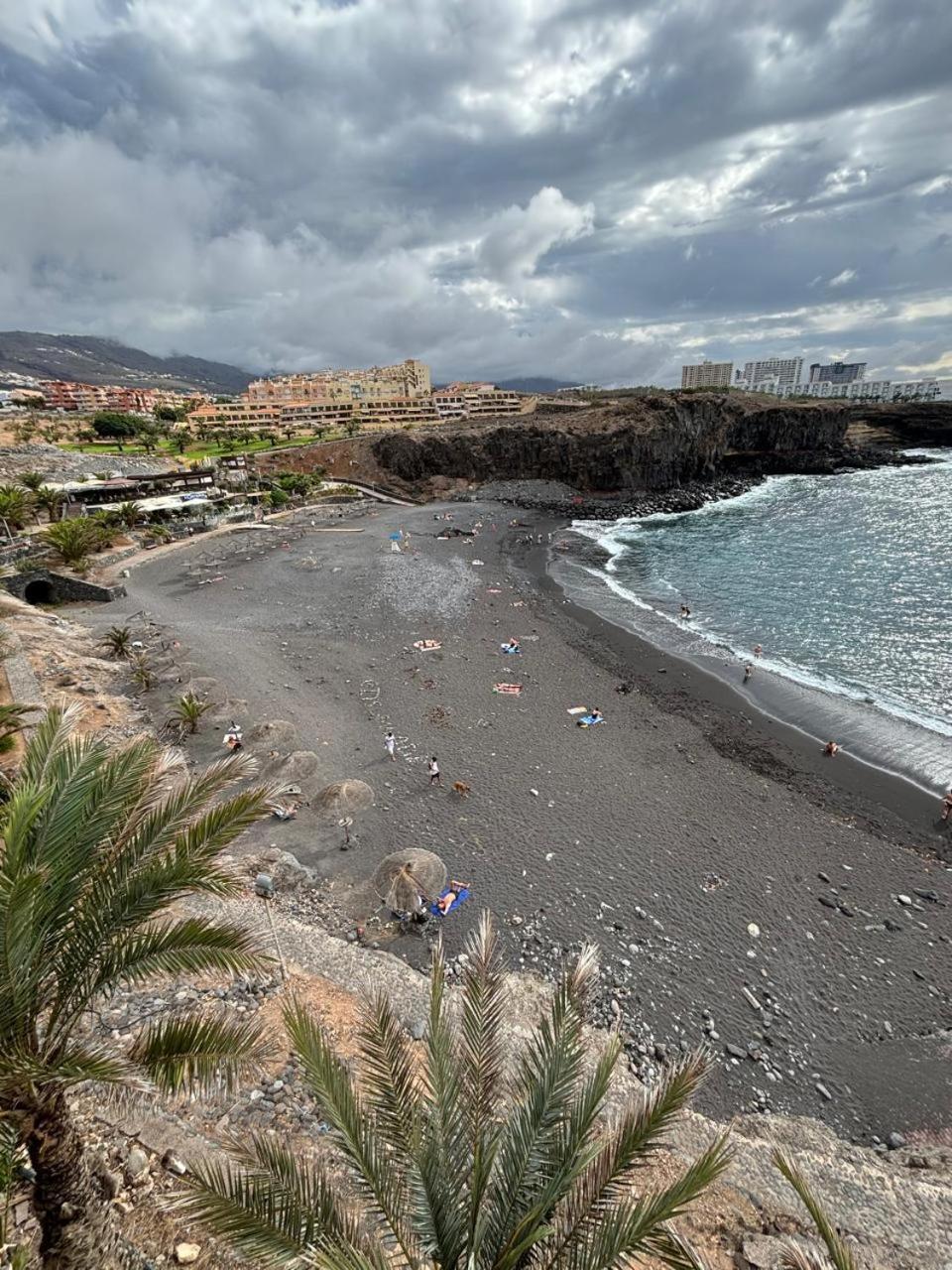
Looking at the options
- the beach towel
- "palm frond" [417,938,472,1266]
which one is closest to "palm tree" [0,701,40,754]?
the beach towel

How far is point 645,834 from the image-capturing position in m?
12.8

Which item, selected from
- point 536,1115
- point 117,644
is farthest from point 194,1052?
point 117,644

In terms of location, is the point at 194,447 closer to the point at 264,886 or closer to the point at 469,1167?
the point at 264,886

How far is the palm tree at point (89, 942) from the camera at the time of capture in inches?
141

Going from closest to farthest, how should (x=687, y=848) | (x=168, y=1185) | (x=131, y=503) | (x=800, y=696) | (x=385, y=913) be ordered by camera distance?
(x=168, y=1185) < (x=385, y=913) < (x=687, y=848) < (x=800, y=696) < (x=131, y=503)

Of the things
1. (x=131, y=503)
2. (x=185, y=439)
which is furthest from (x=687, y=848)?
(x=185, y=439)

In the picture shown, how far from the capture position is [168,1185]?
5219 mm

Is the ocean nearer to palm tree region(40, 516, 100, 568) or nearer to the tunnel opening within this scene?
palm tree region(40, 516, 100, 568)

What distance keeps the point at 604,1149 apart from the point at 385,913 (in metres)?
7.22

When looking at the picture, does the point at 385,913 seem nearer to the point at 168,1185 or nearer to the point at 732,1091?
the point at 168,1185

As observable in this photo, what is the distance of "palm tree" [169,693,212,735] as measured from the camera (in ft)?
50.8

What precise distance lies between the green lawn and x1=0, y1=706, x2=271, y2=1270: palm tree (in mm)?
63400

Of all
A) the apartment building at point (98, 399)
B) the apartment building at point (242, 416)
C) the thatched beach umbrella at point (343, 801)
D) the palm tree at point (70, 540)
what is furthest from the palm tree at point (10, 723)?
the apartment building at point (98, 399)

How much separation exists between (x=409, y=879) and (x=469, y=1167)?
643 cm
